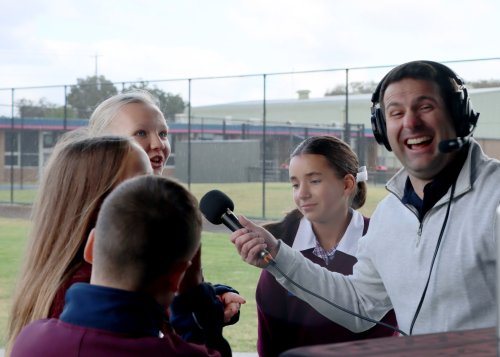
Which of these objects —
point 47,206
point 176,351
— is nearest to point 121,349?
point 176,351

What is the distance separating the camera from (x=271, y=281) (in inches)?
90.8

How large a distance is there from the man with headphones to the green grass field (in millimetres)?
2690

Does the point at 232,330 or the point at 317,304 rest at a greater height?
the point at 317,304

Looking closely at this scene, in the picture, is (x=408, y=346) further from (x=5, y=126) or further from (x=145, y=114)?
(x=5, y=126)

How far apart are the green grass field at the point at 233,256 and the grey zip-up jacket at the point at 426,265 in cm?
269

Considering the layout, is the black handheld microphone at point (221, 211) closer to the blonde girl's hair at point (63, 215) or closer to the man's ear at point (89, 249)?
the blonde girl's hair at point (63, 215)

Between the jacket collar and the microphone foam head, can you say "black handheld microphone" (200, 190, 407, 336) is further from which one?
the jacket collar

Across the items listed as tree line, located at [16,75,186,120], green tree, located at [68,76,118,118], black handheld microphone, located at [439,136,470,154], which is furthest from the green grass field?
black handheld microphone, located at [439,136,470,154]

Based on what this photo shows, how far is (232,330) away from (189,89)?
282 inches

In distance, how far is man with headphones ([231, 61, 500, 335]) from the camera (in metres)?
1.51

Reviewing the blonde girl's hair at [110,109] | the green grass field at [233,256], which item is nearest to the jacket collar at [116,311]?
the blonde girl's hair at [110,109]

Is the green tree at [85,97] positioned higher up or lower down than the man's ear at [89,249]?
higher up

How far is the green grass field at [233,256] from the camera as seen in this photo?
23.4 feet

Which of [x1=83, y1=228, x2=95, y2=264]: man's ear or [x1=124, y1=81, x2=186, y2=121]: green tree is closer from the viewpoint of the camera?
[x1=83, y1=228, x2=95, y2=264]: man's ear
